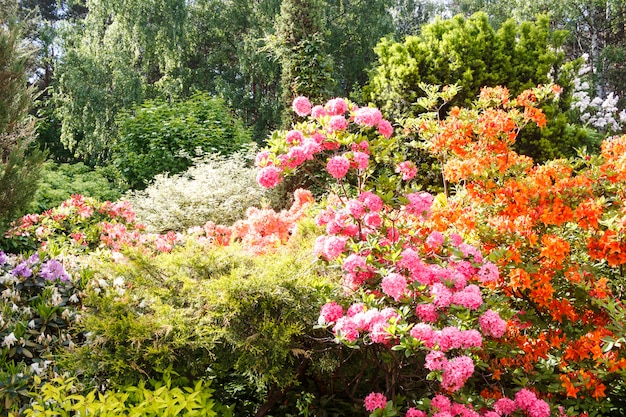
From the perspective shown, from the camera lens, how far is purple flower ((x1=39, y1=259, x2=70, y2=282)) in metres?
3.13

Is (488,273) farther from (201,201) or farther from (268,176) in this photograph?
(201,201)

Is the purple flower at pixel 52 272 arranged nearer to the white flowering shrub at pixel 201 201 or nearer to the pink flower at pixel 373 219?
the pink flower at pixel 373 219

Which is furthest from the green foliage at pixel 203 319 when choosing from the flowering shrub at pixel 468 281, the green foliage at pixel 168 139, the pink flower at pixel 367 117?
the green foliage at pixel 168 139

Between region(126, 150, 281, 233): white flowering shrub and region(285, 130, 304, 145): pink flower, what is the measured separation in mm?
3191

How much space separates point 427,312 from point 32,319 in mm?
2027

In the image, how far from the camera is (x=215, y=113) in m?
9.88

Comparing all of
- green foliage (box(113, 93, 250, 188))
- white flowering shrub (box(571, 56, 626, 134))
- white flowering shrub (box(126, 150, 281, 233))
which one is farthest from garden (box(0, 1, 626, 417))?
white flowering shrub (box(571, 56, 626, 134))

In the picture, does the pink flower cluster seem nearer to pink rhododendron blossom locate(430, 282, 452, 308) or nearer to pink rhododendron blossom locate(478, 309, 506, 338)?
pink rhododendron blossom locate(430, 282, 452, 308)

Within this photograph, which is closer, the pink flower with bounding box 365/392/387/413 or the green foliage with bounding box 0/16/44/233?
the pink flower with bounding box 365/392/387/413

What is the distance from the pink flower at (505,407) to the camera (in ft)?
7.71

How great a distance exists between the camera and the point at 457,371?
206cm

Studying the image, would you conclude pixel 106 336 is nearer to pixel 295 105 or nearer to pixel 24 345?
pixel 24 345

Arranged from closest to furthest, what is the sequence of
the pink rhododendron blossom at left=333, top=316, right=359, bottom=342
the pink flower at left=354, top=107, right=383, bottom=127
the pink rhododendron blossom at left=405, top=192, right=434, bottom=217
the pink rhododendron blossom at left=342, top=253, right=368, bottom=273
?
the pink rhododendron blossom at left=333, top=316, right=359, bottom=342
the pink rhododendron blossom at left=342, top=253, right=368, bottom=273
the pink rhododendron blossom at left=405, top=192, right=434, bottom=217
the pink flower at left=354, top=107, right=383, bottom=127

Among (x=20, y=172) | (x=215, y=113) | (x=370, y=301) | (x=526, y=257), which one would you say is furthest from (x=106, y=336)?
(x=215, y=113)
